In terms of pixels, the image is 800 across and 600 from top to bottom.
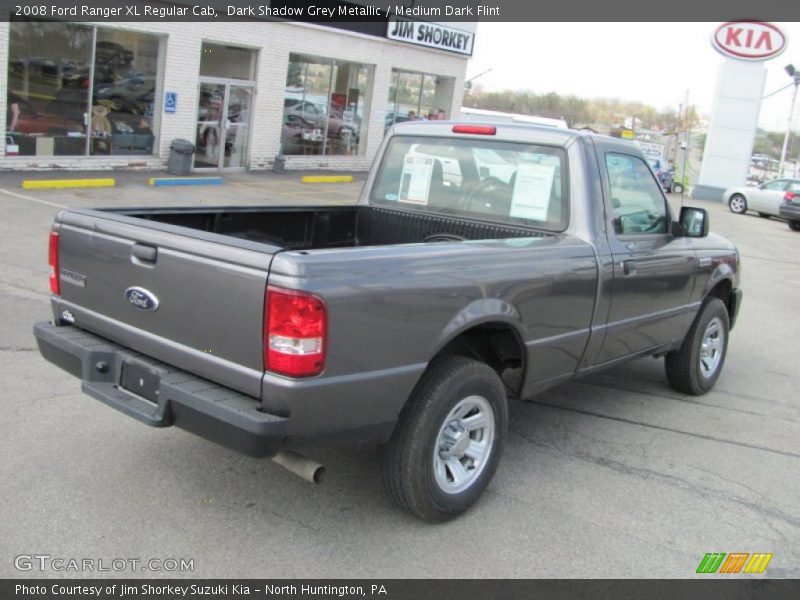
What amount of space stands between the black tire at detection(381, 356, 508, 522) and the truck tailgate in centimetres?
77

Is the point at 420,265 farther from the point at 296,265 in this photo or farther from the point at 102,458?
the point at 102,458

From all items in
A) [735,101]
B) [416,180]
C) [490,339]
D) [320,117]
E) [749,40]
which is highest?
[749,40]

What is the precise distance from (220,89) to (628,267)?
53.1 feet

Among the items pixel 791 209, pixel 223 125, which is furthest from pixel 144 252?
pixel 791 209

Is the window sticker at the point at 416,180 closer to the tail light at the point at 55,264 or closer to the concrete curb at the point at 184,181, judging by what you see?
the tail light at the point at 55,264

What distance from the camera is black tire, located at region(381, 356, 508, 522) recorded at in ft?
11.9

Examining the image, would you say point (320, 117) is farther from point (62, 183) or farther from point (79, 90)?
point (62, 183)

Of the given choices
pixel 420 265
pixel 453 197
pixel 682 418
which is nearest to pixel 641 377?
pixel 682 418

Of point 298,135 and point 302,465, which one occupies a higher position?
point 298,135

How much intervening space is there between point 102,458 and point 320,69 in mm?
18859

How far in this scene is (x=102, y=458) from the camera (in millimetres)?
4328

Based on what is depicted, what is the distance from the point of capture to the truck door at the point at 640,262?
4.91 m

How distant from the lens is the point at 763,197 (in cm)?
2659

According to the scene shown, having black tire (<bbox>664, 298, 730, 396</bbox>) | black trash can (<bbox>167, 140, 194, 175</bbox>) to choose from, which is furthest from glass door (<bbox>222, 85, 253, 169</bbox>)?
black tire (<bbox>664, 298, 730, 396</bbox>)
